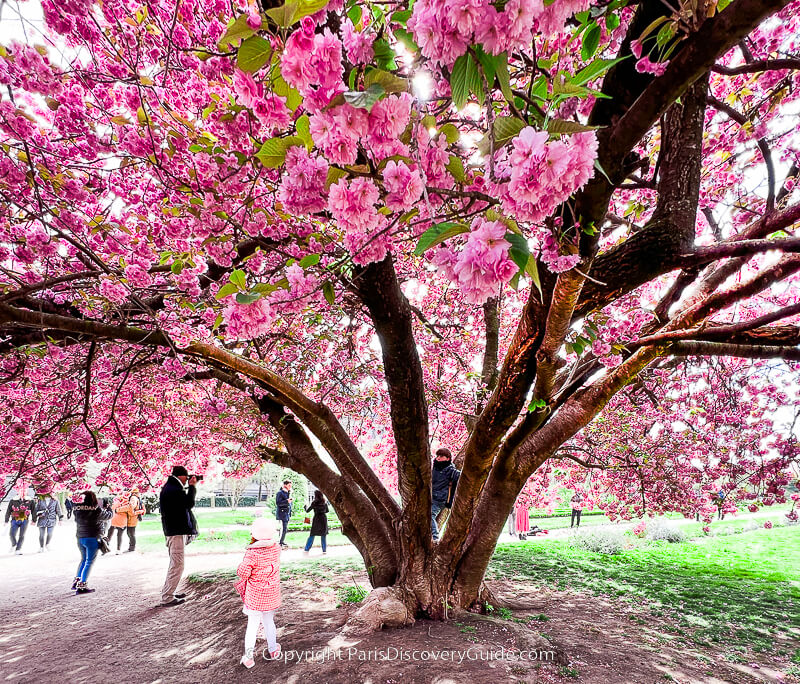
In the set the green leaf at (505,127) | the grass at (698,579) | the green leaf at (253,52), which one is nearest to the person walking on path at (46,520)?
the grass at (698,579)

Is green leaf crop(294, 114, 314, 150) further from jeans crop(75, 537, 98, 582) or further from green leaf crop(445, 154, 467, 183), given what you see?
jeans crop(75, 537, 98, 582)

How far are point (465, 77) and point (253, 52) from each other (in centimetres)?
54

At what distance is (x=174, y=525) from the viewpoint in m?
5.38

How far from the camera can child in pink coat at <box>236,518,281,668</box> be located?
137 inches

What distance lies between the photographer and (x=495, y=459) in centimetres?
383

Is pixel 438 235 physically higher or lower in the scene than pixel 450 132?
lower

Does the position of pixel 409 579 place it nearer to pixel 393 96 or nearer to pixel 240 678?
pixel 240 678

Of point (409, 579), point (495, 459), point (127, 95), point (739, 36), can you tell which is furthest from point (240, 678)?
point (739, 36)

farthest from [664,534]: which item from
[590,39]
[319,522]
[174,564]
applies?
[590,39]

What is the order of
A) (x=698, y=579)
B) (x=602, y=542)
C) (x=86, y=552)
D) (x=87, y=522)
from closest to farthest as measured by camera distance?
(x=87, y=522), (x=86, y=552), (x=698, y=579), (x=602, y=542)

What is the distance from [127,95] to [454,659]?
4667 millimetres

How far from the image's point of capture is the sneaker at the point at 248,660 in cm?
333

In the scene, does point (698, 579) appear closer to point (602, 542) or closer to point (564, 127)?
point (602, 542)

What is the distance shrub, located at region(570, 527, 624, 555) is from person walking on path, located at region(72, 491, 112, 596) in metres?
10.5
